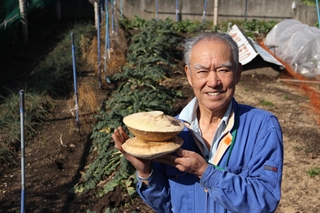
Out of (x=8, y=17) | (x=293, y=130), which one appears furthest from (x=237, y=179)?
(x=8, y=17)

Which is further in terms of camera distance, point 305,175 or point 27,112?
point 27,112

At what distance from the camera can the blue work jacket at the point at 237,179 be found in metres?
1.84

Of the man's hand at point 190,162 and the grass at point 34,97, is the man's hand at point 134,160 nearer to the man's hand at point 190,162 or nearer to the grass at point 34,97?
the man's hand at point 190,162

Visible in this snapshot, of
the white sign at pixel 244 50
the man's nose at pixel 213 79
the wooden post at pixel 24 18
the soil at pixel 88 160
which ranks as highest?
the man's nose at pixel 213 79

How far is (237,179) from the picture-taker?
184 centimetres

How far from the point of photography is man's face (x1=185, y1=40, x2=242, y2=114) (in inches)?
78.0

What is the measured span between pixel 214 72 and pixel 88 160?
3859 millimetres

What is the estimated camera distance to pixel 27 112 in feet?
22.2

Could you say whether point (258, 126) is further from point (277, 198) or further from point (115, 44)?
point (115, 44)

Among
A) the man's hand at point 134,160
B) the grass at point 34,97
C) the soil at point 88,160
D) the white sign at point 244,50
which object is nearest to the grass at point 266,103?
the soil at point 88,160


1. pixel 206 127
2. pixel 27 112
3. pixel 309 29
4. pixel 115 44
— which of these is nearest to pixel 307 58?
pixel 309 29

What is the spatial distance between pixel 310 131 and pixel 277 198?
507 centimetres

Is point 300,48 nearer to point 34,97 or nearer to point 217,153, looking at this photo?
point 34,97

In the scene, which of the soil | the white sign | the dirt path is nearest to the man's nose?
the soil
